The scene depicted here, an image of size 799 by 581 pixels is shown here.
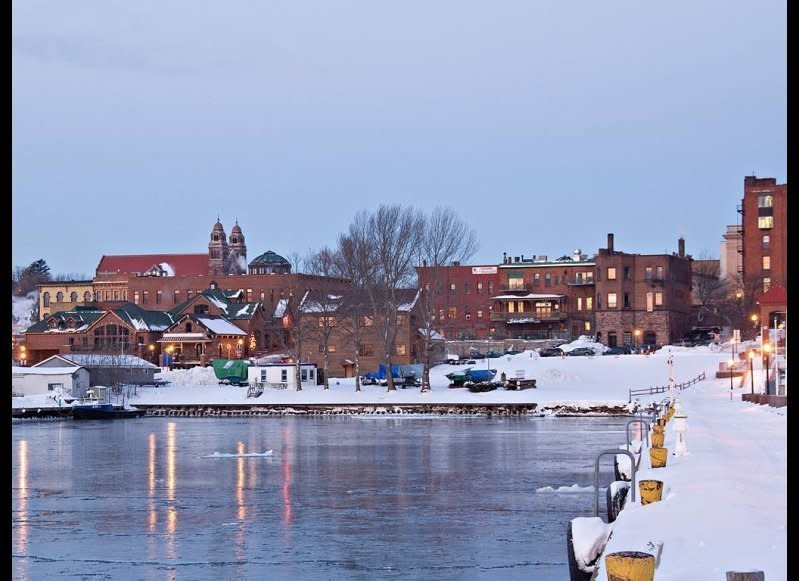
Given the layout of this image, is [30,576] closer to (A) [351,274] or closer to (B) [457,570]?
(B) [457,570]

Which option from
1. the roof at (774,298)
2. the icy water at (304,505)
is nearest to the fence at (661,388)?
the roof at (774,298)

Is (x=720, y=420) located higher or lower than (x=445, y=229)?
lower

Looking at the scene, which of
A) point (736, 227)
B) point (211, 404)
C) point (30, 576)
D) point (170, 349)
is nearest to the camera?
point (30, 576)

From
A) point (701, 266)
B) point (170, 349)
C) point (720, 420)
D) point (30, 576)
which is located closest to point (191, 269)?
point (170, 349)

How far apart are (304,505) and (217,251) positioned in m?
136

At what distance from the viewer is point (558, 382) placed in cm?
8431

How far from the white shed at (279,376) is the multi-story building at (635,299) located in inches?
1460

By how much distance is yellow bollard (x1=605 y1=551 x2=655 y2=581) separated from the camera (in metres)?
9.53

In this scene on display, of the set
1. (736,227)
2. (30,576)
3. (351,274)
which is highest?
(736,227)

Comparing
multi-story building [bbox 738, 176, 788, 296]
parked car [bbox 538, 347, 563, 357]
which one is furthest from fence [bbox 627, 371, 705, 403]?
multi-story building [bbox 738, 176, 788, 296]

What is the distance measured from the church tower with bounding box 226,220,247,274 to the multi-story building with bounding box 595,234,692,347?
2405 inches

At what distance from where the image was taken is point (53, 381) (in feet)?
287

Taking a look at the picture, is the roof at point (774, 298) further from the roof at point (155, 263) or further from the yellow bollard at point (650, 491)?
the roof at point (155, 263)

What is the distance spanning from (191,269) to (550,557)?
5783 inches
